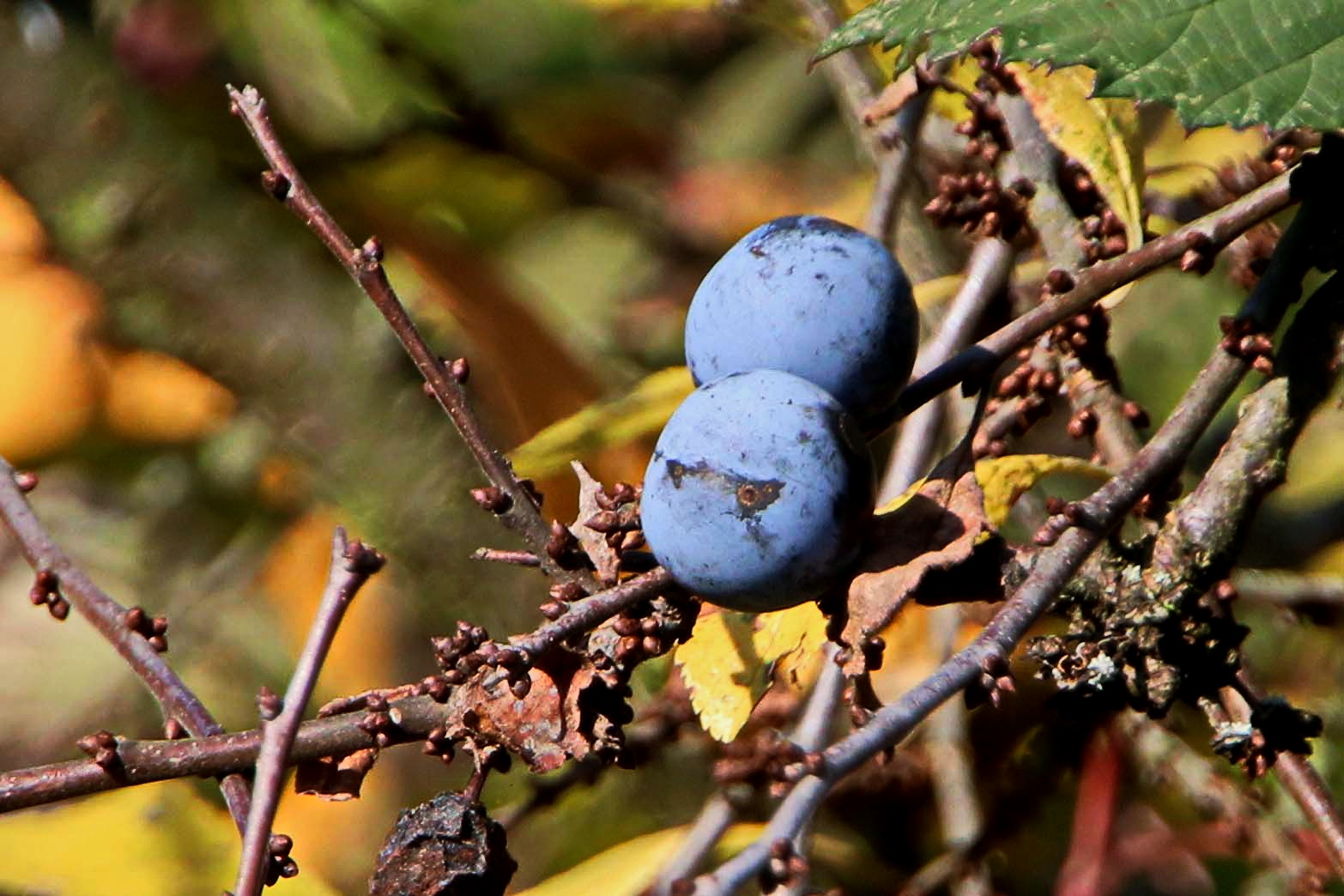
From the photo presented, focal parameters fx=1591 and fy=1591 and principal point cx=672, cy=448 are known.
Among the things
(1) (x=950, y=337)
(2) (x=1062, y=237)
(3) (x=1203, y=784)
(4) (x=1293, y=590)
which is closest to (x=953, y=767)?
(3) (x=1203, y=784)

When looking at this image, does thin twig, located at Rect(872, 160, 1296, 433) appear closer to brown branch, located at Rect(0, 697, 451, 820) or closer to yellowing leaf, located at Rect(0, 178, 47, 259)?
brown branch, located at Rect(0, 697, 451, 820)

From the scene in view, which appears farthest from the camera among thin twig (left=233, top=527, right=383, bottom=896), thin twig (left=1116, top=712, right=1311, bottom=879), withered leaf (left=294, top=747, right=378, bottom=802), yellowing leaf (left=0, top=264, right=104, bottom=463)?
yellowing leaf (left=0, top=264, right=104, bottom=463)

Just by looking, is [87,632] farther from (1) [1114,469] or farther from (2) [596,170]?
(1) [1114,469]

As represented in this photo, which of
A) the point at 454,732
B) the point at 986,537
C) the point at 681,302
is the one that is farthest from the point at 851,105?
the point at 454,732

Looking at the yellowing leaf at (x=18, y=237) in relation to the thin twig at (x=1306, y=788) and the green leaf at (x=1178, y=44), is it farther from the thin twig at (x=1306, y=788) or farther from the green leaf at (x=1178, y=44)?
the thin twig at (x=1306, y=788)

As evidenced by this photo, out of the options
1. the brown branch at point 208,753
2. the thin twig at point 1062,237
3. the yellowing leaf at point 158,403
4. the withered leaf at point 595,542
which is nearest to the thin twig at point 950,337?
the thin twig at point 1062,237

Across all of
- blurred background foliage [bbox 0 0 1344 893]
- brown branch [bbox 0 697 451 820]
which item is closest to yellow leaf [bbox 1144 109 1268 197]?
blurred background foliage [bbox 0 0 1344 893]

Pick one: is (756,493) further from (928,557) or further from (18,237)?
(18,237)
